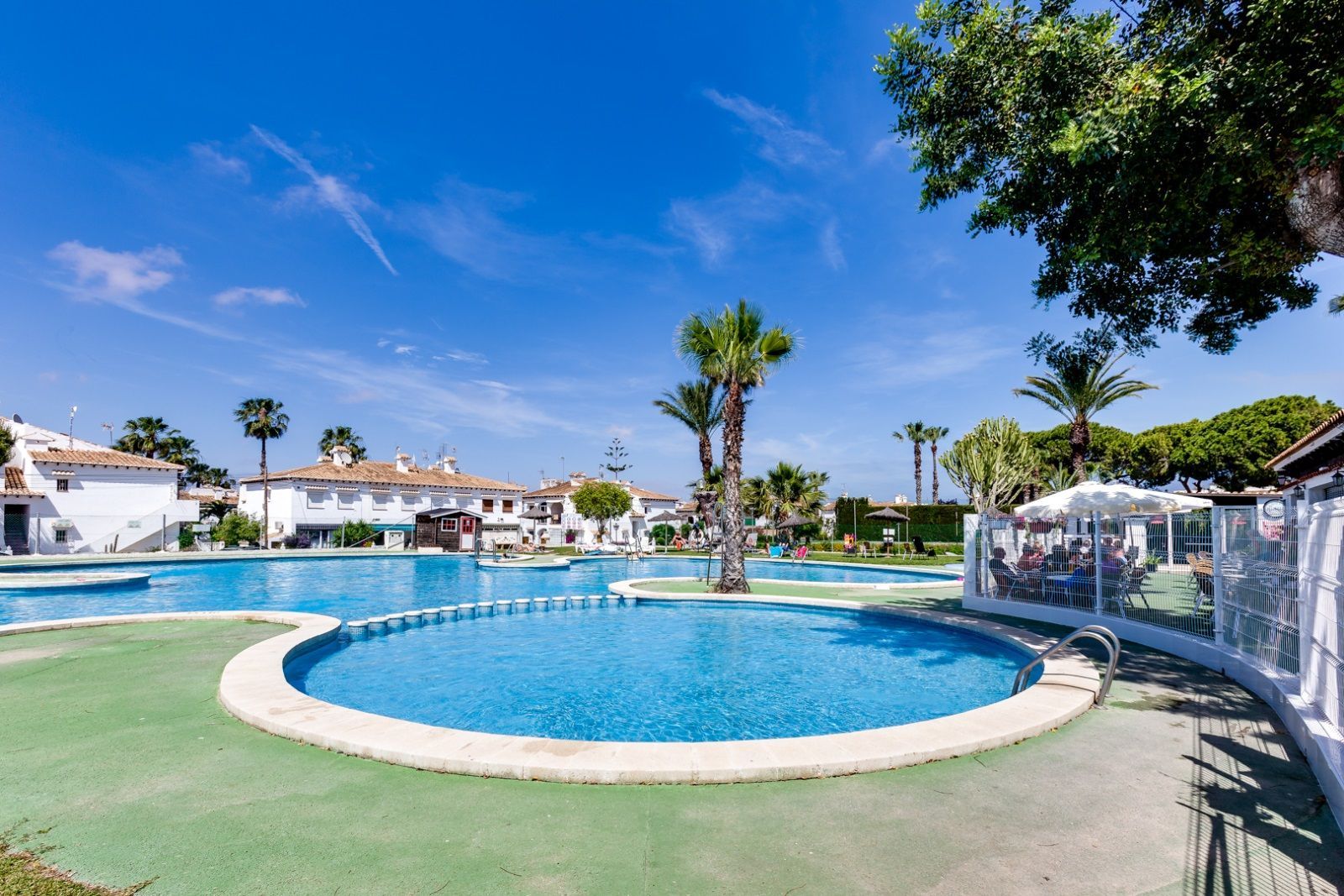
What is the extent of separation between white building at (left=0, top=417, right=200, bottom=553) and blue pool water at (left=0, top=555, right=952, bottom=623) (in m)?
10.8

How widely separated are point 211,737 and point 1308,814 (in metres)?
8.09

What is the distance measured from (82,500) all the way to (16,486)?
290cm

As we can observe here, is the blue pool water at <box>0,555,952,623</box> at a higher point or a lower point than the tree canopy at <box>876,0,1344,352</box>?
lower

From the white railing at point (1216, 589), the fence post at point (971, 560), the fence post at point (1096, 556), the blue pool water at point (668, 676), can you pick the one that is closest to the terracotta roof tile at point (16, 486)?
the blue pool water at point (668, 676)

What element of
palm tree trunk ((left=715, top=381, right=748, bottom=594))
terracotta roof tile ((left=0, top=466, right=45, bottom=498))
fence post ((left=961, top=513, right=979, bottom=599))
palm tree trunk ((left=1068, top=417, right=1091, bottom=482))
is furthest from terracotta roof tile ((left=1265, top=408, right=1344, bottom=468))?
terracotta roof tile ((left=0, top=466, right=45, bottom=498))

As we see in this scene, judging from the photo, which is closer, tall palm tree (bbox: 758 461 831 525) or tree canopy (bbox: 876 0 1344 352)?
tree canopy (bbox: 876 0 1344 352)

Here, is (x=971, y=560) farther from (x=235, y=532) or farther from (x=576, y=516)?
(x=576, y=516)

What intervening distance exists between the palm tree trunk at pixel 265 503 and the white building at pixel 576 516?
57.1 ft

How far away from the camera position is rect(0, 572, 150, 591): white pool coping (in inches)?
802

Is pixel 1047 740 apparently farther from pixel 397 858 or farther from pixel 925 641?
pixel 925 641

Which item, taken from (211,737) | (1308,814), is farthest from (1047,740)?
(211,737)

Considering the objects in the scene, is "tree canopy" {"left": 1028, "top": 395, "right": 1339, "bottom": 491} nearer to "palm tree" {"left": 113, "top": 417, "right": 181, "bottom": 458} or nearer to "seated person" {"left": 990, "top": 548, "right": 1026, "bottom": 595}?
"seated person" {"left": 990, "top": 548, "right": 1026, "bottom": 595}

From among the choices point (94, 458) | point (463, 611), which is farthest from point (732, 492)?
point (94, 458)

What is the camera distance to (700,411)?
26781mm
